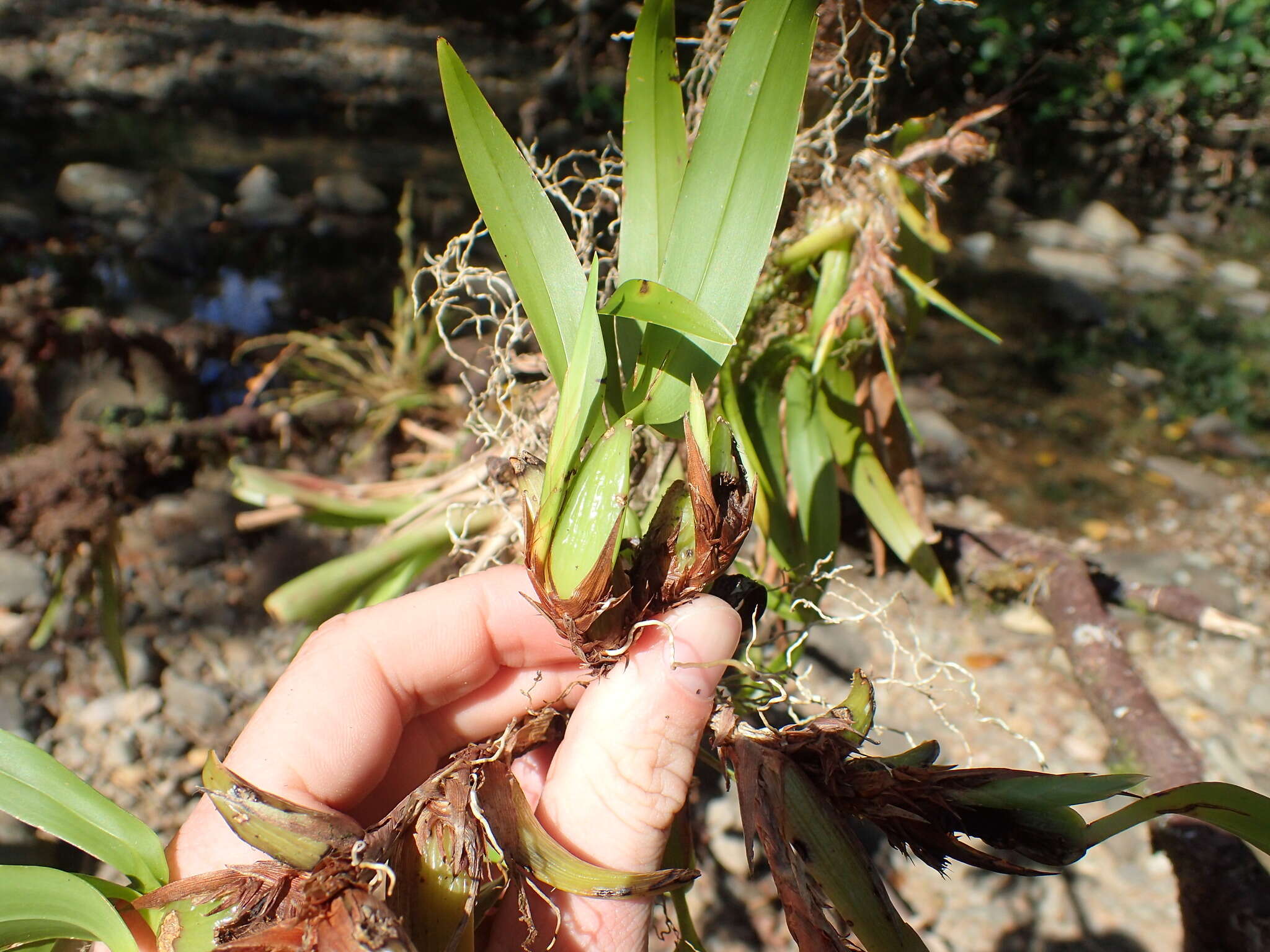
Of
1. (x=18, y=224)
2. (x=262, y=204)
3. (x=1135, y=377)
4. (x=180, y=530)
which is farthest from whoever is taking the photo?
(x=262, y=204)

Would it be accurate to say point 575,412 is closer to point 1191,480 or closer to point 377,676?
point 377,676

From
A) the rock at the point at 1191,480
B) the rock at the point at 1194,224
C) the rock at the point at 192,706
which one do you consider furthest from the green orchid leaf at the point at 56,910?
the rock at the point at 1194,224

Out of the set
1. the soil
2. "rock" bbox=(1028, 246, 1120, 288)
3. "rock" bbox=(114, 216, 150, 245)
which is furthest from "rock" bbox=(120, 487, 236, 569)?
"rock" bbox=(1028, 246, 1120, 288)

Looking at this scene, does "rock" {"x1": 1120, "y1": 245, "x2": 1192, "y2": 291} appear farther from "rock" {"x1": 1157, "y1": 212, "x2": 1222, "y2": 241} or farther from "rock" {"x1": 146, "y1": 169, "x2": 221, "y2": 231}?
"rock" {"x1": 146, "y1": 169, "x2": 221, "y2": 231}

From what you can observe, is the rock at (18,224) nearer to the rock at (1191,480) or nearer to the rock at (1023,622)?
the rock at (1023,622)

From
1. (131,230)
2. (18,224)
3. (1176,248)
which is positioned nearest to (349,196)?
(131,230)
